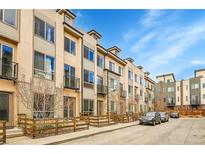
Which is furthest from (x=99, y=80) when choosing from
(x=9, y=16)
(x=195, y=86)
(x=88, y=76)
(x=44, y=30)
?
(x=195, y=86)

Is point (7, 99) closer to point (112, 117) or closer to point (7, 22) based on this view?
point (7, 22)

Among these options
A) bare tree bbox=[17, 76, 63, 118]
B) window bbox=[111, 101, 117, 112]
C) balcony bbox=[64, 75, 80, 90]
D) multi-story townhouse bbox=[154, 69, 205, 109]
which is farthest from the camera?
multi-story townhouse bbox=[154, 69, 205, 109]

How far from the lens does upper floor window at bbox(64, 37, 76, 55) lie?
24766mm

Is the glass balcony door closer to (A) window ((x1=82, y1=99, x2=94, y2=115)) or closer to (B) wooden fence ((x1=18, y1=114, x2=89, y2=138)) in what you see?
(B) wooden fence ((x1=18, y1=114, x2=89, y2=138))

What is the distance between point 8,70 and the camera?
16.7m

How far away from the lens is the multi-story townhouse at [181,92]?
6856 centimetres

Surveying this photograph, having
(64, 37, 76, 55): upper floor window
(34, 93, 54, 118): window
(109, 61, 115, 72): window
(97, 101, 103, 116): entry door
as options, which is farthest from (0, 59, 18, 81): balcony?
(109, 61, 115, 72): window

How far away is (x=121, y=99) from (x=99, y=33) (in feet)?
37.5

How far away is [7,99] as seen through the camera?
54.6ft

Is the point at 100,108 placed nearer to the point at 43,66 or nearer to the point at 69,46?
the point at 69,46

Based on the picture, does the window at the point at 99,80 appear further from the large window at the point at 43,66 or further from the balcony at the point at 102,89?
the large window at the point at 43,66

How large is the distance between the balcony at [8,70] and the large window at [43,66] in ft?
8.40

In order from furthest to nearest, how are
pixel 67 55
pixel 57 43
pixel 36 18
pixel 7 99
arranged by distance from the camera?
pixel 67 55 → pixel 57 43 → pixel 36 18 → pixel 7 99
